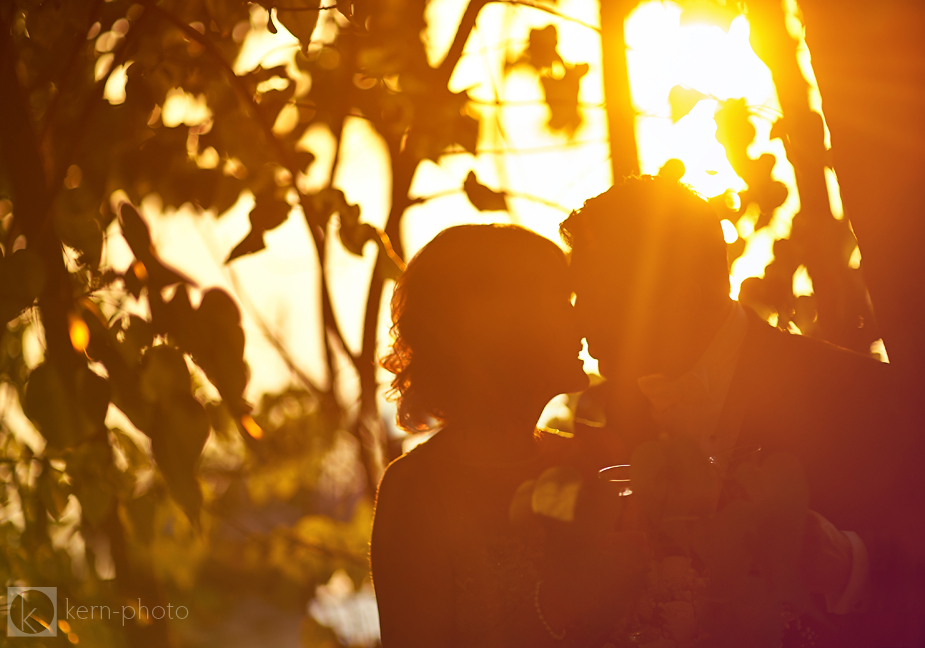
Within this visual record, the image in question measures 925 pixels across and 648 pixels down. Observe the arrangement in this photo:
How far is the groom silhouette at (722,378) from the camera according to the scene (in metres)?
1.10

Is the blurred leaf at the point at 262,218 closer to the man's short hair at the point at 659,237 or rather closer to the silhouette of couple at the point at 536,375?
the silhouette of couple at the point at 536,375

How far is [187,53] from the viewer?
6.16 feet

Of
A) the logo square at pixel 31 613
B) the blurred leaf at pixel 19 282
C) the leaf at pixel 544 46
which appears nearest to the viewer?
the blurred leaf at pixel 19 282

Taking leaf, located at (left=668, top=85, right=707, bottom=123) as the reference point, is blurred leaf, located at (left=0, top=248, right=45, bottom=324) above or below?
below

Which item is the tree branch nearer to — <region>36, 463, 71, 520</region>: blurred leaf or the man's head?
the man's head

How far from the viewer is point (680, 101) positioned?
1.75 m

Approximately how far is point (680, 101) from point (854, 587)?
122cm

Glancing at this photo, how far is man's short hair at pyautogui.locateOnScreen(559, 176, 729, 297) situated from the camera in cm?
163

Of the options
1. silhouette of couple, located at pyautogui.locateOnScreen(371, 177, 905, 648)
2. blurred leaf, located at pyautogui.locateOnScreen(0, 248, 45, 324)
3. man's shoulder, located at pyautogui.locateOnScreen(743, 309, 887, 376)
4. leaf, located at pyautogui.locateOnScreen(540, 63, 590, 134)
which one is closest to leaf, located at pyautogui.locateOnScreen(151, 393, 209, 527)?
blurred leaf, located at pyautogui.locateOnScreen(0, 248, 45, 324)

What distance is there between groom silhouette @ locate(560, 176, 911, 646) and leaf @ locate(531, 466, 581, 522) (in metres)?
0.20

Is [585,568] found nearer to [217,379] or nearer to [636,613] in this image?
[636,613]

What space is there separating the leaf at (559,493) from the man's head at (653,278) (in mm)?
819

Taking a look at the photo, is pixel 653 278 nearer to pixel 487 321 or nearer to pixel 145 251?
pixel 487 321

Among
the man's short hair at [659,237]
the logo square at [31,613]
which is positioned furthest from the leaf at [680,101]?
the logo square at [31,613]
